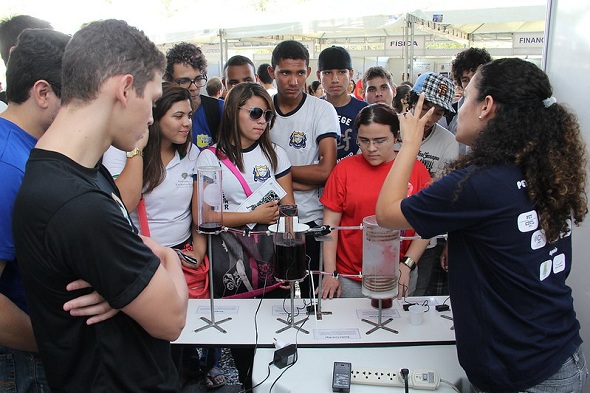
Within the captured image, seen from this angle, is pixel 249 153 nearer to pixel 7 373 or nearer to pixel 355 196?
pixel 355 196

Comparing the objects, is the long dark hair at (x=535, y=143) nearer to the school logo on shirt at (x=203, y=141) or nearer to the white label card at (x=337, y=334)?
the white label card at (x=337, y=334)

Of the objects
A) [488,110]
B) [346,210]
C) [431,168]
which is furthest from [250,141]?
Result: [488,110]

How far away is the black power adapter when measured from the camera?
5.67 ft

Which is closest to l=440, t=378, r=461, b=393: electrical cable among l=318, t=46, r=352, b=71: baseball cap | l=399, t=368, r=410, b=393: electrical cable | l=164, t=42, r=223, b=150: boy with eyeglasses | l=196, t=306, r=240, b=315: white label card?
l=399, t=368, r=410, b=393: electrical cable

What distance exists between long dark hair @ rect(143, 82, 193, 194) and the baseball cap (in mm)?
1270

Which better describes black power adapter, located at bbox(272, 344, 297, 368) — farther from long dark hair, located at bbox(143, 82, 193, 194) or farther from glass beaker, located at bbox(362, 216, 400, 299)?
long dark hair, located at bbox(143, 82, 193, 194)

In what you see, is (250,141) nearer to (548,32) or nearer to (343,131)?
(343,131)

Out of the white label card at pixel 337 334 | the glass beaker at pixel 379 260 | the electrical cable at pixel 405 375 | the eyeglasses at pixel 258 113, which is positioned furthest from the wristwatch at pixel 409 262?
the eyeglasses at pixel 258 113

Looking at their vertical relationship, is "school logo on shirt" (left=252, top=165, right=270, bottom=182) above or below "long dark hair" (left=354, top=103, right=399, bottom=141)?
below

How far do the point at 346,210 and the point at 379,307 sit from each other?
64cm

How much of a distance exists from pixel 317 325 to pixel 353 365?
1.02 ft

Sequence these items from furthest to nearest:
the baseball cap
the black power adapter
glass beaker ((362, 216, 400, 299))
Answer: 1. the baseball cap
2. glass beaker ((362, 216, 400, 299))
3. the black power adapter

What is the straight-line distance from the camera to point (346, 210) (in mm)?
2475

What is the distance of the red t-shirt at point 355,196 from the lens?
2.42m
